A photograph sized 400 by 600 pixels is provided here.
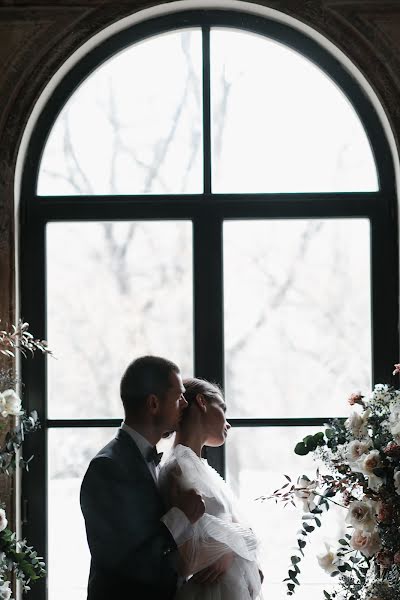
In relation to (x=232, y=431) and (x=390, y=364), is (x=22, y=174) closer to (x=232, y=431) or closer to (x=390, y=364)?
(x=232, y=431)

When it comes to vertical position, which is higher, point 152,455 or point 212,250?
point 212,250

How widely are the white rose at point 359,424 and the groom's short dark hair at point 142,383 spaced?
686 mm

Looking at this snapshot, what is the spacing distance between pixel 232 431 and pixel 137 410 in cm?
97

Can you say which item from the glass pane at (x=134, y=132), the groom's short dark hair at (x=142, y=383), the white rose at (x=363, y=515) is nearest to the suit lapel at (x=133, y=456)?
the groom's short dark hair at (x=142, y=383)

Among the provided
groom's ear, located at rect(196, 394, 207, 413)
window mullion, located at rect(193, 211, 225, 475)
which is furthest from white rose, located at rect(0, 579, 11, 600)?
window mullion, located at rect(193, 211, 225, 475)

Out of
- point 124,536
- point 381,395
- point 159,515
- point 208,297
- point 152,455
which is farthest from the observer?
point 208,297

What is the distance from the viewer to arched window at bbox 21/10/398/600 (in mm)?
4023

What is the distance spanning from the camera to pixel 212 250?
4023 mm

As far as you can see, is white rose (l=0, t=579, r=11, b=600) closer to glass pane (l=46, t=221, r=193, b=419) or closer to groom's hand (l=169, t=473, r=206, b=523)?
groom's hand (l=169, t=473, r=206, b=523)

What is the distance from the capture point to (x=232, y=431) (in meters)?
4.02

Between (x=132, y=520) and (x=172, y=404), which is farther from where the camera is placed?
(x=172, y=404)

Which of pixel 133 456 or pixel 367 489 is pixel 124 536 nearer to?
pixel 133 456

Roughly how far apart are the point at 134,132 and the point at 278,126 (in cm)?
68

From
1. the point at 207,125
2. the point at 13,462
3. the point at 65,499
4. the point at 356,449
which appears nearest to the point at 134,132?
the point at 207,125
